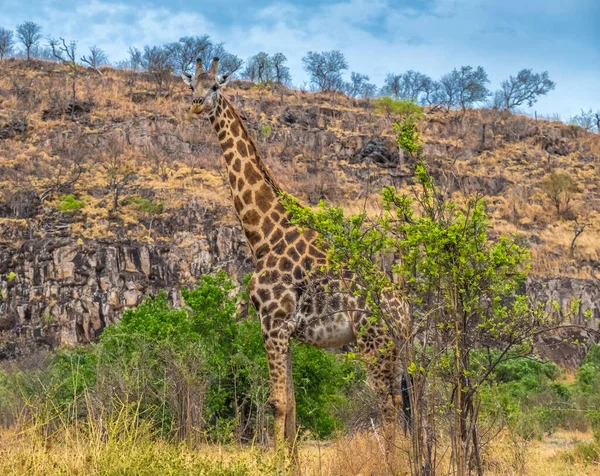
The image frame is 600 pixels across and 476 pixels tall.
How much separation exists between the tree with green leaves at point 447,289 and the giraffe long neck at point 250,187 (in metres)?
2.09

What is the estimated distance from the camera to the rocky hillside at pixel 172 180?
82.8 ft

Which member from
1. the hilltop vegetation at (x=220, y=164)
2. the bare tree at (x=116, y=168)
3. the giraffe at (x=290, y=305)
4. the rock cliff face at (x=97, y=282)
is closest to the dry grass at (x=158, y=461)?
the giraffe at (x=290, y=305)

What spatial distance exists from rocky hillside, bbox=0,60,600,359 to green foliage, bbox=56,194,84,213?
78 millimetres

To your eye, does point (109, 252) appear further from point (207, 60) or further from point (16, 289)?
point (207, 60)

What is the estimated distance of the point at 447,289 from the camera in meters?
4.61

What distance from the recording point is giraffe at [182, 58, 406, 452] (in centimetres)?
624

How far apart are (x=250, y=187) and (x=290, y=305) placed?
1551 millimetres

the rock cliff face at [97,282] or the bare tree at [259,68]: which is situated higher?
the bare tree at [259,68]

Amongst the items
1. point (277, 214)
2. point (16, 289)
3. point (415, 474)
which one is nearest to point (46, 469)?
point (415, 474)

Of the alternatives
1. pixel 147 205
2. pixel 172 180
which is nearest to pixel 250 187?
pixel 147 205

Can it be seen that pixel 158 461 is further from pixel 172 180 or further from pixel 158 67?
pixel 158 67

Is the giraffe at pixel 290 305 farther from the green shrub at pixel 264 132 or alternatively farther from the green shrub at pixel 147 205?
the green shrub at pixel 264 132

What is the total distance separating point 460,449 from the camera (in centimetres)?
454

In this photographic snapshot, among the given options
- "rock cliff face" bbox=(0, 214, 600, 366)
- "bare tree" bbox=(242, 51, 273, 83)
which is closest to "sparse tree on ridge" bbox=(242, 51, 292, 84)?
"bare tree" bbox=(242, 51, 273, 83)
